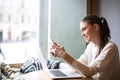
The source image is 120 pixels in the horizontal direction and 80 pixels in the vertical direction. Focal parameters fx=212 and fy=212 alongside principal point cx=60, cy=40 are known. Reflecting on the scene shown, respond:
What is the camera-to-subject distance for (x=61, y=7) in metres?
2.62

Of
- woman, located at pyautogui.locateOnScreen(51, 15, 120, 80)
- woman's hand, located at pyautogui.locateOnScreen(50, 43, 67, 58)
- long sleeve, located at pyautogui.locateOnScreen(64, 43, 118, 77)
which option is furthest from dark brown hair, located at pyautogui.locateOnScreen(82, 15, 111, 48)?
woman's hand, located at pyautogui.locateOnScreen(50, 43, 67, 58)

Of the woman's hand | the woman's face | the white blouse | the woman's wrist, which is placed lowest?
the white blouse

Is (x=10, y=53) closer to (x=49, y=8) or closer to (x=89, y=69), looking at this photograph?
(x=49, y=8)

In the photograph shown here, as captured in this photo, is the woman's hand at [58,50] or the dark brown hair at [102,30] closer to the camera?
the woman's hand at [58,50]

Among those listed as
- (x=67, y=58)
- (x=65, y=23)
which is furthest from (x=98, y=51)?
(x=65, y=23)

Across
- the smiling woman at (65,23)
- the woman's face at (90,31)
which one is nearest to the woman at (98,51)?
the woman's face at (90,31)

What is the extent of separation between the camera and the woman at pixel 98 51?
145 centimetres

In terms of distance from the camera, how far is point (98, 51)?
1735mm

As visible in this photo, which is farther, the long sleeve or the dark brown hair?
the dark brown hair

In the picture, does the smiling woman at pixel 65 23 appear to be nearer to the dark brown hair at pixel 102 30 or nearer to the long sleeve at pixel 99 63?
Answer: the dark brown hair at pixel 102 30

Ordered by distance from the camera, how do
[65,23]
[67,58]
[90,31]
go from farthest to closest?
[65,23], [90,31], [67,58]

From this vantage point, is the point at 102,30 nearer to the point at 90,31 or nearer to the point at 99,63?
the point at 90,31

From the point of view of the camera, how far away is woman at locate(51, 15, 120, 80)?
1.45 metres

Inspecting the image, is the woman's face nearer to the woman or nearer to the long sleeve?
the woman
